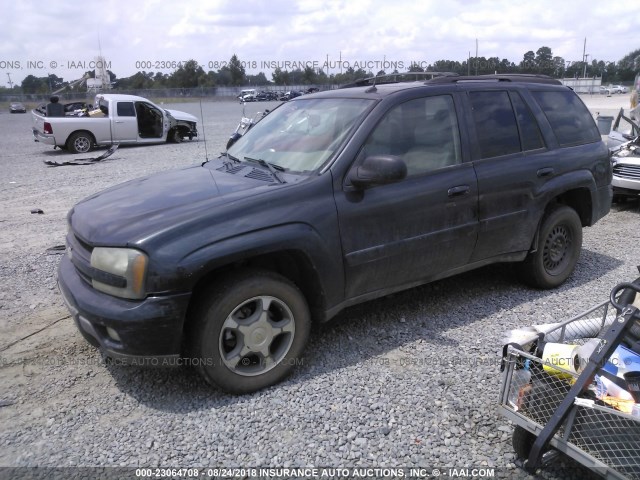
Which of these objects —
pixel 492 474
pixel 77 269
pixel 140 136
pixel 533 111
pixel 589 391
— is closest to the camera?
pixel 589 391

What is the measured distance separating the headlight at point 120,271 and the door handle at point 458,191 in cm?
231

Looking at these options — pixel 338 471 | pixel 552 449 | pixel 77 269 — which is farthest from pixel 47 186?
pixel 552 449

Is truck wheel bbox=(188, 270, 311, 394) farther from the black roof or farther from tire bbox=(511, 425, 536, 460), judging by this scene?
the black roof

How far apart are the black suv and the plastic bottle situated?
130 centimetres

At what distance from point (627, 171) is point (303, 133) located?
6513 millimetres

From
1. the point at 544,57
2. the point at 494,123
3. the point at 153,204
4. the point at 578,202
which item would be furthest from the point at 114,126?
the point at 544,57

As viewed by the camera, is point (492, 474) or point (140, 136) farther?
point (140, 136)

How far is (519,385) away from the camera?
275 centimetres

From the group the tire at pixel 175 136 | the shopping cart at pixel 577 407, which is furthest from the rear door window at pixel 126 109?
the shopping cart at pixel 577 407

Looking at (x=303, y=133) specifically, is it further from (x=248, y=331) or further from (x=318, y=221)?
(x=248, y=331)

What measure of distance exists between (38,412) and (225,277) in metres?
1.41

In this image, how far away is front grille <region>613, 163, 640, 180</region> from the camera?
27.0ft

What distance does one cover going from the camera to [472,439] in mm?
2939

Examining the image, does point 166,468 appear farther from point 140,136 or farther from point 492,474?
point 140,136
